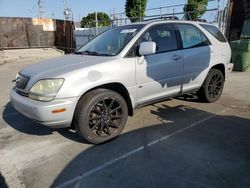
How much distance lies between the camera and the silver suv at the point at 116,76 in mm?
3422

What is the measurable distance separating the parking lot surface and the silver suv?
394 millimetres

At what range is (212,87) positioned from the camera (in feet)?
18.3

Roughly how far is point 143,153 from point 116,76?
45.9 inches

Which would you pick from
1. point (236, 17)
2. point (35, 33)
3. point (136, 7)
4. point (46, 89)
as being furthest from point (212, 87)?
point (136, 7)

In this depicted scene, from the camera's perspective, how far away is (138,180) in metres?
2.95

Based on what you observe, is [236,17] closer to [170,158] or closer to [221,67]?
[221,67]

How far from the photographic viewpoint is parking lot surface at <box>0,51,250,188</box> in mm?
2984

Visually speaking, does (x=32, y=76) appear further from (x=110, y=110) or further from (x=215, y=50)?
(x=215, y=50)

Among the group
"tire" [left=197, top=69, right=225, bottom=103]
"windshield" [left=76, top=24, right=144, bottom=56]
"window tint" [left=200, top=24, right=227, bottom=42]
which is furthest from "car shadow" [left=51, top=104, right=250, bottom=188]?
"window tint" [left=200, top=24, right=227, bottom=42]

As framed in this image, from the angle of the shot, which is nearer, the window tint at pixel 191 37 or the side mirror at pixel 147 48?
the side mirror at pixel 147 48

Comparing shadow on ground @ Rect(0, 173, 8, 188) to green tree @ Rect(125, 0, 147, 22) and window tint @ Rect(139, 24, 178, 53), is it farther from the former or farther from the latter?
green tree @ Rect(125, 0, 147, 22)

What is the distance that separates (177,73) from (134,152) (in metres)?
1.78

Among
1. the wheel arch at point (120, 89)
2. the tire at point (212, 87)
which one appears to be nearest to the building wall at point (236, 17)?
the tire at point (212, 87)

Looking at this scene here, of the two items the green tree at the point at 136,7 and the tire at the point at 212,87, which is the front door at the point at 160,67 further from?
the green tree at the point at 136,7
